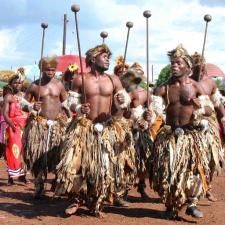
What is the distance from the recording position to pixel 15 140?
8.82m

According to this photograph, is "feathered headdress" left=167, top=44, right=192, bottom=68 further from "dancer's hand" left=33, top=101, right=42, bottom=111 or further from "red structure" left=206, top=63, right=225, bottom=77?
"red structure" left=206, top=63, right=225, bottom=77

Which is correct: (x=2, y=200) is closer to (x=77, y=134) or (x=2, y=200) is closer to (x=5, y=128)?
(x=77, y=134)

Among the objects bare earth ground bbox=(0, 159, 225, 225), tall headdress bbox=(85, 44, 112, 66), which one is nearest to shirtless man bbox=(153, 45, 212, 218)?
bare earth ground bbox=(0, 159, 225, 225)

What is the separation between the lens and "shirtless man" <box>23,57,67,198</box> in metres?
7.15

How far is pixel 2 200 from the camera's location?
7.19 meters

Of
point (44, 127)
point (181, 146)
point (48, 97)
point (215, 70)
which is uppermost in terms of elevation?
point (215, 70)

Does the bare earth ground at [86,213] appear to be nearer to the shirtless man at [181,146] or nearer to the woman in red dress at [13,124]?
the shirtless man at [181,146]

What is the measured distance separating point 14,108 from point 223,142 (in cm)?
307

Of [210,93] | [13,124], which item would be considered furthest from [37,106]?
[210,93]

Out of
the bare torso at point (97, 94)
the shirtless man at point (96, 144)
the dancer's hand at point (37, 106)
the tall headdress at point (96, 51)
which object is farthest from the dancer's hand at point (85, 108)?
the dancer's hand at point (37, 106)

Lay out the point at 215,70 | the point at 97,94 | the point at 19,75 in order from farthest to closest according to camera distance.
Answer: the point at 215,70
the point at 19,75
the point at 97,94

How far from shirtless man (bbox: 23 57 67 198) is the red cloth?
1421mm

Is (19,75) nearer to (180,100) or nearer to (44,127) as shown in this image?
(44,127)

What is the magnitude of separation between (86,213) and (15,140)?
9.48ft
